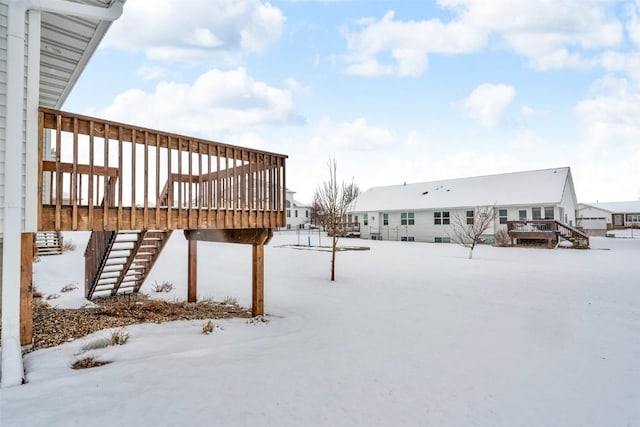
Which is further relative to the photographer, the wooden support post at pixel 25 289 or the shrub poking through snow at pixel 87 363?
the wooden support post at pixel 25 289

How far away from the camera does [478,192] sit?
26.0 meters

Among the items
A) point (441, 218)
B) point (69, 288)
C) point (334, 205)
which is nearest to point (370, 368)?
point (334, 205)

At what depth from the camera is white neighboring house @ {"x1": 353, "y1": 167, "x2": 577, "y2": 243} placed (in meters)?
22.9

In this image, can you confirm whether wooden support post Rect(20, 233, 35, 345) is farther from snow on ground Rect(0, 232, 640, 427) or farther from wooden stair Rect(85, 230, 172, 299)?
wooden stair Rect(85, 230, 172, 299)

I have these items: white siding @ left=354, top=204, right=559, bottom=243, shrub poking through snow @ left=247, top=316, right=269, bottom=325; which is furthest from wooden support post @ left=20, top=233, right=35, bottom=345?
white siding @ left=354, top=204, right=559, bottom=243

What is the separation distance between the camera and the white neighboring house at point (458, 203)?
2288cm

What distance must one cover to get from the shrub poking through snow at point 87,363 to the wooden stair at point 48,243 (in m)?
14.2

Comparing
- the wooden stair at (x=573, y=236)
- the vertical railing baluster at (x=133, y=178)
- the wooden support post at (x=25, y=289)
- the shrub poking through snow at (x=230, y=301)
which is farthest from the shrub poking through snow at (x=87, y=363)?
the wooden stair at (x=573, y=236)

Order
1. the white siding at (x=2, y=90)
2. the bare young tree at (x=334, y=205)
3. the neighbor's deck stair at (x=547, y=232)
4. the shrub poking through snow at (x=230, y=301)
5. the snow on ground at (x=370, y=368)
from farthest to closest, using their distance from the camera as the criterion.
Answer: the neighbor's deck stair at (x=547, y=232) → the bare young tree at (x=334, y=205) → the shrub poking through snow at (x=230, y=301) → the white siding at (x=2, y=90) → the snow on ground at (x=370, y=368)

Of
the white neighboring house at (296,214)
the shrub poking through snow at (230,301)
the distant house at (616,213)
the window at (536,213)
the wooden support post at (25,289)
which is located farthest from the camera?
the white neighboring house at (296,214)

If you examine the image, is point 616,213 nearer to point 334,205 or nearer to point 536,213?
point 536,213

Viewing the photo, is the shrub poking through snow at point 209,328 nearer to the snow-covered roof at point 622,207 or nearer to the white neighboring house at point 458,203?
the white neighboring house at point 458,203

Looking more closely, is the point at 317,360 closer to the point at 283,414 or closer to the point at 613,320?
the point at 283,414

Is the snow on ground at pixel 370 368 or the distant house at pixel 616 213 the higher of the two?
the distant house at pixel 616 213
